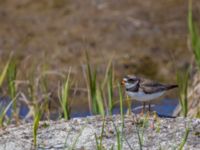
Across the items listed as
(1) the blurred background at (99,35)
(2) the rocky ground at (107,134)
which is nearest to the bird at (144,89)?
(2) the rocky ground at (107,134)

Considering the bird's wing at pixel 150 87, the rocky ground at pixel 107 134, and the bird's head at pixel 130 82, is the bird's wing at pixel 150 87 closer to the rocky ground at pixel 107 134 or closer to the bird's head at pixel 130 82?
the bird's head at pixel 130 82

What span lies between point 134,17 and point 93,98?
598 centimetres

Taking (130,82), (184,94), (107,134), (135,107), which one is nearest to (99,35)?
(135,107)

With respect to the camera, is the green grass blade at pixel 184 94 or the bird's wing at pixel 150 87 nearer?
the bird's wing at pixel 150 87

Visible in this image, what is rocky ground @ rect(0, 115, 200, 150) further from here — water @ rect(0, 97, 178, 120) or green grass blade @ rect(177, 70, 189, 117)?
water @ rect(0, 97, 178, 120)

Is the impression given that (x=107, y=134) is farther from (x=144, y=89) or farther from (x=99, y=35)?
(x=99, y=35)

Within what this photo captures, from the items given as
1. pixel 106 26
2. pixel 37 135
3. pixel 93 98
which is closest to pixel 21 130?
pixel 37 135

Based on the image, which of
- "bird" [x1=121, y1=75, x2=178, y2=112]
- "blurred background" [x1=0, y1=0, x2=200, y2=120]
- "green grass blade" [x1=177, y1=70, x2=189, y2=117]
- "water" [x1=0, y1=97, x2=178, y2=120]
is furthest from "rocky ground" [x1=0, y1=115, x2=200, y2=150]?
"blurred background" [x1=0, y1=0, x2=200, y2=120]

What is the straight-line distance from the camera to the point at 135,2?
614 inches

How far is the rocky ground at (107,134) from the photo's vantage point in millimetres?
7777

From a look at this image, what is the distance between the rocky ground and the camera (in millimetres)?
7777

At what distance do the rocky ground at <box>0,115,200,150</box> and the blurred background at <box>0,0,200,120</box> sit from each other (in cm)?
443

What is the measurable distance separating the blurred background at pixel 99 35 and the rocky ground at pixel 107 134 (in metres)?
4.43

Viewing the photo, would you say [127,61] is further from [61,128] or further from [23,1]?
[61,128]
